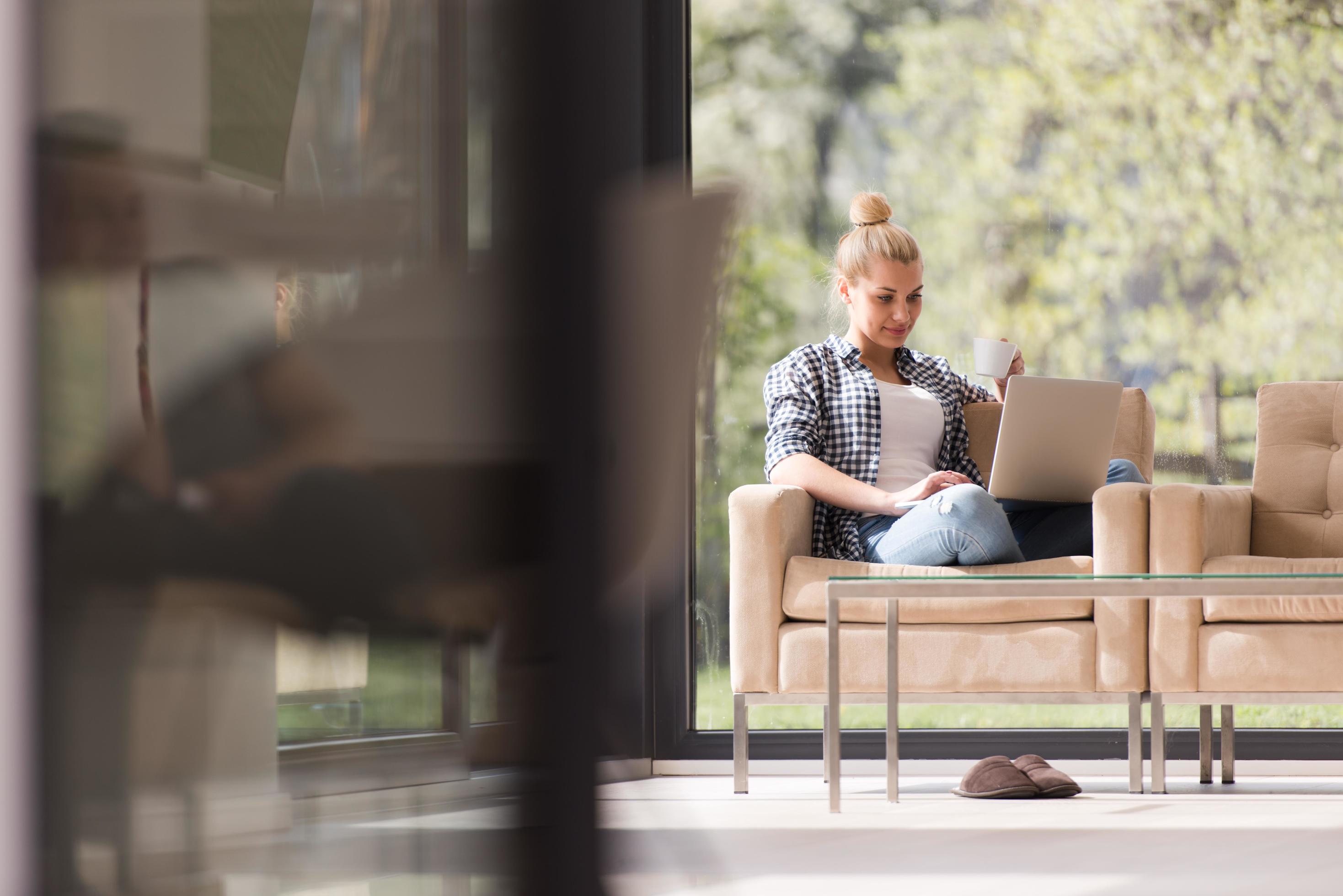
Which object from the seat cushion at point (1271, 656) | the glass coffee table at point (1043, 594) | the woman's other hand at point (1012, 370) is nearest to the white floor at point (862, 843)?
the glass coffee table at point (1043, 594)

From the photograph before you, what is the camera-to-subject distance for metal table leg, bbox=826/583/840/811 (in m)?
2.34

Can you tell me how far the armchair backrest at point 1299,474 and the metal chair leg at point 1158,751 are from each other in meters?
0.56

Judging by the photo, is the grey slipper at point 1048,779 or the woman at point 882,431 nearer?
the grey slipper at point 1048,779

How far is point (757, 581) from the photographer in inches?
103

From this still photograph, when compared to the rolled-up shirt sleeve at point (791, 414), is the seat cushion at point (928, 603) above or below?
below

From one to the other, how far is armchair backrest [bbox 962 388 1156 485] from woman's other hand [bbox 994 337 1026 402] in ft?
0.15

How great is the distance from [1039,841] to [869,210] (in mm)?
1584

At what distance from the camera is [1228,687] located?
2.44 metres

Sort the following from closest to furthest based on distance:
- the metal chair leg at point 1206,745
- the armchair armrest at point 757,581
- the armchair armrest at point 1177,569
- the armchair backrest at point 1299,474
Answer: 1. the armchair armrest at point 1177,569
2. the armchair armrest at point 757,581
3. the metal chair leg at point 1206,745
4. the armchair backrest at point 1299,474

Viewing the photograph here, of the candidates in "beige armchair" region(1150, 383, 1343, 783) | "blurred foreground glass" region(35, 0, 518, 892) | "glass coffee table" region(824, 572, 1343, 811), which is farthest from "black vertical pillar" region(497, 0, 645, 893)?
"beige armchair" region(1150, 383, 1343, 783)

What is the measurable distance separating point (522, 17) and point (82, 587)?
15 cm

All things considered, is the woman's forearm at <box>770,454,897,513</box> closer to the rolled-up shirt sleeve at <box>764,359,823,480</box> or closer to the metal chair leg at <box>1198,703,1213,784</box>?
the rolled-up shirt sleeve at <box>764,359,823,480</box>

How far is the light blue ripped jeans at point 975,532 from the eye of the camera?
2.50 meters

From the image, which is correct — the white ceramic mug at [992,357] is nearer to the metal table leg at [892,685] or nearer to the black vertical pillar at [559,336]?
the metal table leg at [892,685]
